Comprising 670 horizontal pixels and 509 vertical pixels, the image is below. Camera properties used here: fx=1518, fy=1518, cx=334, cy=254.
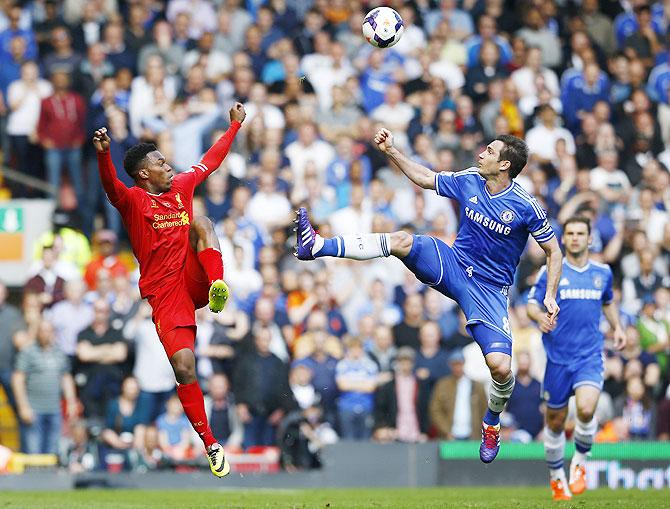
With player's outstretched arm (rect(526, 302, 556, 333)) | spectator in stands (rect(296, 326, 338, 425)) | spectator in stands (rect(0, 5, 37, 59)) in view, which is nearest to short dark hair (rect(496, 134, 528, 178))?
player's outstretched arm (rect(526, 302, 556, 333))

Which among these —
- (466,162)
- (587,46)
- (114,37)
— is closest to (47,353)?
(114,37)

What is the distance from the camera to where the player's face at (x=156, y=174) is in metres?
14.6

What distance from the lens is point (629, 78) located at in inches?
1075

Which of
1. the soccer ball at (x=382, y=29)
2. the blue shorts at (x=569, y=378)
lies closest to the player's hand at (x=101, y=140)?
the soccer ball at (x=382, y=29)

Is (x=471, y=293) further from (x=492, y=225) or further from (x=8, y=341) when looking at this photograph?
(x=8, y=341)

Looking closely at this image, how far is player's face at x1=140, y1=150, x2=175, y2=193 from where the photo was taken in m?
14.6

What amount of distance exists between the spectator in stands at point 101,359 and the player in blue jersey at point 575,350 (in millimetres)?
6621

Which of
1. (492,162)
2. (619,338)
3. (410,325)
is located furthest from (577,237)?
(410,325)

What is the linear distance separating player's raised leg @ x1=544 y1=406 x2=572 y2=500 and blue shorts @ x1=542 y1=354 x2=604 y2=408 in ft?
0.37

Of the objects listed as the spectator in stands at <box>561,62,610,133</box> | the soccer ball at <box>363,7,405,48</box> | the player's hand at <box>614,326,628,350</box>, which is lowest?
the player's hand at <box>614,326,628,350</box>

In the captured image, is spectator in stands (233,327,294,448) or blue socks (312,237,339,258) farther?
spectator in stands (233,327,294,448)

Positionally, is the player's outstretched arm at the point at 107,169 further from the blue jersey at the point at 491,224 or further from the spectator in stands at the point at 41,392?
the spectator in stands at the point at 41,392

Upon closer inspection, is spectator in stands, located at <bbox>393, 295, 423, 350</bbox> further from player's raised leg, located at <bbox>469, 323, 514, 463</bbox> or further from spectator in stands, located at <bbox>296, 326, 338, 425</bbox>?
player's raised leg, located at <bbox>469, 323, 514, 463</bbox>

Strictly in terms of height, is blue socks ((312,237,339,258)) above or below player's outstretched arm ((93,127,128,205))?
below
